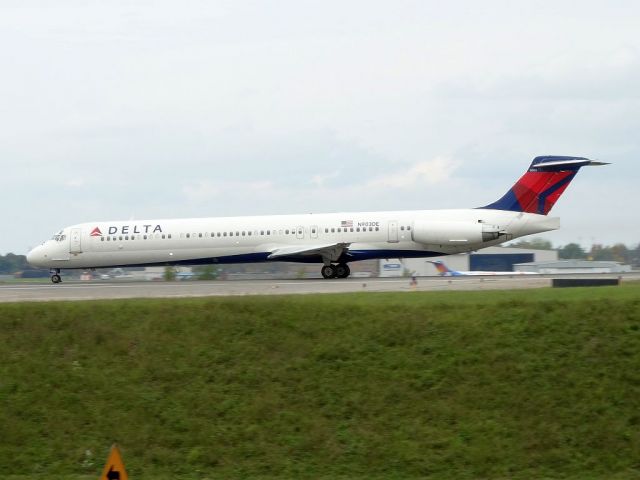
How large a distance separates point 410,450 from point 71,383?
6.38 metres

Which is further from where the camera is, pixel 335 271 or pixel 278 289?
pixel 335 271

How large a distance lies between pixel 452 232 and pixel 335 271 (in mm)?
5673

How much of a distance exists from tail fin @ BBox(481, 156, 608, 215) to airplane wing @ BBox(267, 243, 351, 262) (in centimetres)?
796

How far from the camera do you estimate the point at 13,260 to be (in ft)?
333

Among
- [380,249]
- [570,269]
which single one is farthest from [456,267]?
[380,249]

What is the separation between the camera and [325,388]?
50.1ft

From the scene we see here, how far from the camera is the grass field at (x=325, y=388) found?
13.6 meters

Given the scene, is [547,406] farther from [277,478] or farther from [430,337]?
[277,478]

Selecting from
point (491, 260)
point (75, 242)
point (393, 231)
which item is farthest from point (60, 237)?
point (491, 260)

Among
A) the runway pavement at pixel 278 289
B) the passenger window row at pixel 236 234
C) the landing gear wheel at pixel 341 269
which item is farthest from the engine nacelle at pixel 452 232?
the runway pavement at pixel 278 289

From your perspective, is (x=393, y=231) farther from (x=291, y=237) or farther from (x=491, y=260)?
(x=491, y=260)

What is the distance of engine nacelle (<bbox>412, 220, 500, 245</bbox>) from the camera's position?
38.7m

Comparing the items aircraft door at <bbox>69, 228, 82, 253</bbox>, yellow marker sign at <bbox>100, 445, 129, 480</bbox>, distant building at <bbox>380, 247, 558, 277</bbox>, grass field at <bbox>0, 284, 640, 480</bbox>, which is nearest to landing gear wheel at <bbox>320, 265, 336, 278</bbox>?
aircraft door at <bbox>69, 228, 82, 253</bbox>

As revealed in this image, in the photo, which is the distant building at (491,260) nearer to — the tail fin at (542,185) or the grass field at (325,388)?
the tail fin at (542,185)
